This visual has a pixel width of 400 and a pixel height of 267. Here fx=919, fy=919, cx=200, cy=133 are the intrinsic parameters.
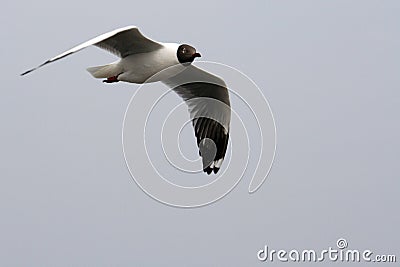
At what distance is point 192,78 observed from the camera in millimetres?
8672

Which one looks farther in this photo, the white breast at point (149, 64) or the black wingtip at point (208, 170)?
the black wingtip at point (208, 170)

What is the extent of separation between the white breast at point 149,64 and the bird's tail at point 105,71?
2.5 inches

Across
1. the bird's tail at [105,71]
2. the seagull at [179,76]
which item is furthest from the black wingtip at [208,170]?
the bird's tail at [105,71]

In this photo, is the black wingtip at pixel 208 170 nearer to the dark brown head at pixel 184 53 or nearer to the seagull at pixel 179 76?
the seagull at pixel 179 76

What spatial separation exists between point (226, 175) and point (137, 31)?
5.92 ft

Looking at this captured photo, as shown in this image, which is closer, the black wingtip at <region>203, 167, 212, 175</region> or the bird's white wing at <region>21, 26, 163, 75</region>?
the bird's white wing at <region>21, 26, 163, 75</region>

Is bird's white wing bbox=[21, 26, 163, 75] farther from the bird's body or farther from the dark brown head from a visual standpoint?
the dark brown head

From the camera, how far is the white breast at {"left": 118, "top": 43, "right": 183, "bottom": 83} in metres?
7.79

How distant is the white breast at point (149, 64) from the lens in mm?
7785

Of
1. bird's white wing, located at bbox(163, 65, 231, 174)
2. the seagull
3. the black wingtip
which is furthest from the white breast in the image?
the black wingtip

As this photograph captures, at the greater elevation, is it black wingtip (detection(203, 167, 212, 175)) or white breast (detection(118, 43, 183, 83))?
white breast (detection(118, 43, 183, 83))

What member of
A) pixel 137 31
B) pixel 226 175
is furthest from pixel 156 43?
pixel 226 175

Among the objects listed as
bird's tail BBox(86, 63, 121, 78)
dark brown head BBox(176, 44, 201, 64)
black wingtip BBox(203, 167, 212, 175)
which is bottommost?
black wingtip BBox(203, 167, 212, 175)

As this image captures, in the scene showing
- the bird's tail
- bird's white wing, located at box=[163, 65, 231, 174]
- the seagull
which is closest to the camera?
the seagull
